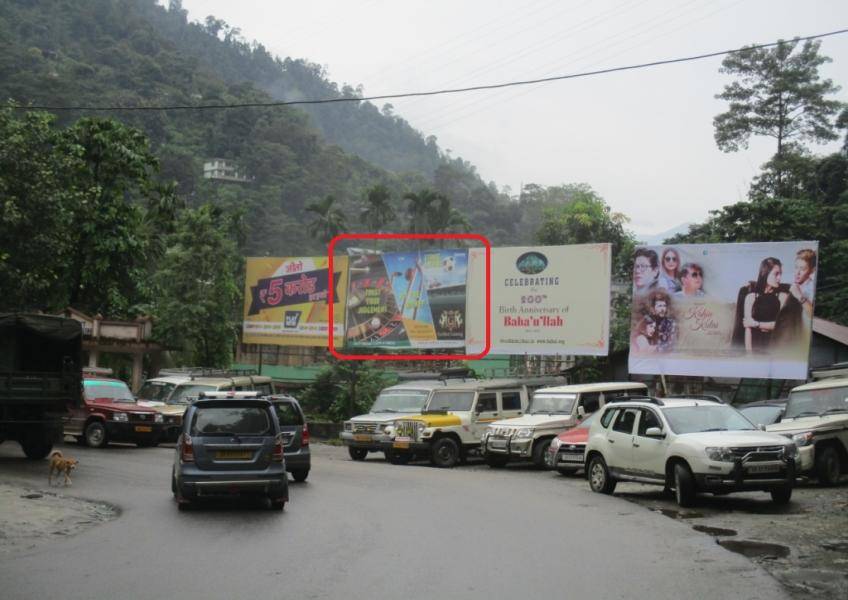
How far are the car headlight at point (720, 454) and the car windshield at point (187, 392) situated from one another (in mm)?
17202

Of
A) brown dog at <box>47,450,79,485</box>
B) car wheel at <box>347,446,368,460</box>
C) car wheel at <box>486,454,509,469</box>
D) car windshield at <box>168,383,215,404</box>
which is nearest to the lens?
brown dog at <box>47,450,79,485</box>

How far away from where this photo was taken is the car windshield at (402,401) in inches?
1029

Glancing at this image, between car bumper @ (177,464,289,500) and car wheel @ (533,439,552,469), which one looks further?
car wheel @ (533,439,552,469)

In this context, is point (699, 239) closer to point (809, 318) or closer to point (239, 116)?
point (809, 318)

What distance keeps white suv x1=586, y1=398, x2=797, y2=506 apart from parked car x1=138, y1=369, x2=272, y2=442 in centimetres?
1295

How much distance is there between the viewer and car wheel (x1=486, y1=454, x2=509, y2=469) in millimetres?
23325

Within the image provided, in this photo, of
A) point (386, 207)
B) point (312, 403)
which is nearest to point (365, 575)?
point (312, 403)

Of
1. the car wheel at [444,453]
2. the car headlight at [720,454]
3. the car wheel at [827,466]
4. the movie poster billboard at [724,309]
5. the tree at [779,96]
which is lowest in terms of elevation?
the car wheel at [444,453]

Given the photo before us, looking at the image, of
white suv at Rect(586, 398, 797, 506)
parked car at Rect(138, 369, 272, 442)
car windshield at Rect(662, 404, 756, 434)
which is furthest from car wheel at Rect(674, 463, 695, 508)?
parked car at Rect(138, 369, 272, 442)

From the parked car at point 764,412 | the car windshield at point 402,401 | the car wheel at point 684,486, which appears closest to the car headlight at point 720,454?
the car wheel at point 684,486

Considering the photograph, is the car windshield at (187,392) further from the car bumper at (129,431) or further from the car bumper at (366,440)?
the car bumper at (366,440)

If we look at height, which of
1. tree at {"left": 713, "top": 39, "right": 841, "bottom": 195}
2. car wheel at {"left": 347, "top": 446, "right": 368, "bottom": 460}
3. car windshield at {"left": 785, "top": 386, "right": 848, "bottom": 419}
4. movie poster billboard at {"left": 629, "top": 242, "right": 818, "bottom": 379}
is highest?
tree at {"left": 713, "top": 39, "right": 841, "bottom": 195}

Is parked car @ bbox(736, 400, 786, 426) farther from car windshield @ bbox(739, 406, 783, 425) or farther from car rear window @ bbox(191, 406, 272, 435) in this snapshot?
car rear window @ bbox(191, 406, 272, 435)

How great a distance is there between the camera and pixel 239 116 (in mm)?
110125
